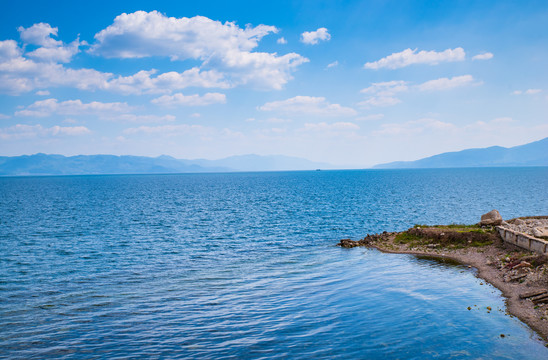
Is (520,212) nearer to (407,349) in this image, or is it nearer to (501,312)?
(501,312)

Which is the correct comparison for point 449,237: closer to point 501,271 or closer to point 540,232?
point 540,232

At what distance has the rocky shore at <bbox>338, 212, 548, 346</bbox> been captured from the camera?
83.5 feet

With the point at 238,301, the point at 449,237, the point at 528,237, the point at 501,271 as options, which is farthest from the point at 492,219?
the point at 238,301

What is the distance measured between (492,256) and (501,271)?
4.92 metres

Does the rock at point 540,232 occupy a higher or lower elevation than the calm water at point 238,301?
higher

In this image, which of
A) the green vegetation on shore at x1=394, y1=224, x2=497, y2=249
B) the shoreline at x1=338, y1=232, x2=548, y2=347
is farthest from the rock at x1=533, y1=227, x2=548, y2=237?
the green vegetation on shore at x1=394, y1=224, x2=497, y2=249

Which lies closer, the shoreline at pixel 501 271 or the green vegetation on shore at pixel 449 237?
the shoreline at pixel 501 271

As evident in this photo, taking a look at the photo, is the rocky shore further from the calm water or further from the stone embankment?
the calm water

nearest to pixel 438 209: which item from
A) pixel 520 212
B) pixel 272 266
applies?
pixel 520 212

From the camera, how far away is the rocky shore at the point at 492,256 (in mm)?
25453

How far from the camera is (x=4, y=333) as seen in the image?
2333 centimetres

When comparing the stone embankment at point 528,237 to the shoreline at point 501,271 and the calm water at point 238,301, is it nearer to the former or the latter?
the shoreline at point 501,271

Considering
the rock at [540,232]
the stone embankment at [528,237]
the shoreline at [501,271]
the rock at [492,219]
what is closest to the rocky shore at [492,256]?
the shoreline at [501,271]

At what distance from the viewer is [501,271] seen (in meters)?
33.7
